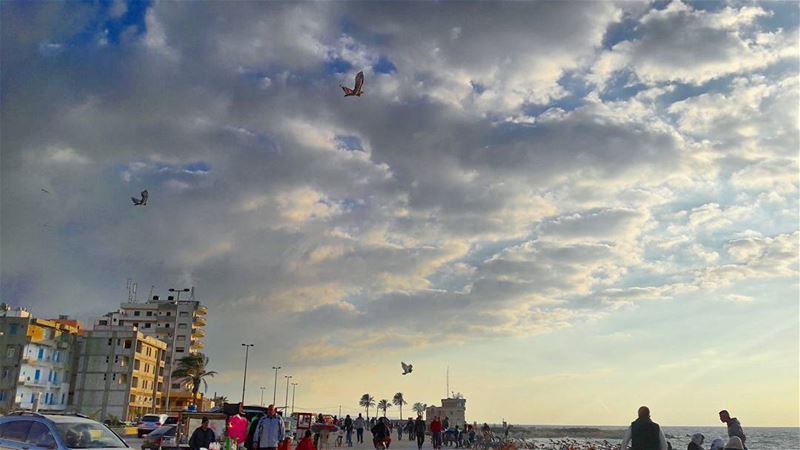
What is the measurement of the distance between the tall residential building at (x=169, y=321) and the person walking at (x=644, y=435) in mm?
110907

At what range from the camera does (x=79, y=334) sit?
81625 millimetres

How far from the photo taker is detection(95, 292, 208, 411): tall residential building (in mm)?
114312

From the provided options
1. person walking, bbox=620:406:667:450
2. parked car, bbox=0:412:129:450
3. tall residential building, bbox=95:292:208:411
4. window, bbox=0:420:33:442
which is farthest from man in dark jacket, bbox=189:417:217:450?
tall residential building, bbox=95:292:208:411

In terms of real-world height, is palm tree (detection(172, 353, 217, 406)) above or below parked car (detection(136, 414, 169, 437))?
above

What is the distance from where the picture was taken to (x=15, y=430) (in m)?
12.1

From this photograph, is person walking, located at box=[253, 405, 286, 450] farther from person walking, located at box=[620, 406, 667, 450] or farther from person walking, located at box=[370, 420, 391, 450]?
person walking, located at box=[370, 420, 391, 450]

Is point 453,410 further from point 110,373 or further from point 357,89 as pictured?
point 357,89

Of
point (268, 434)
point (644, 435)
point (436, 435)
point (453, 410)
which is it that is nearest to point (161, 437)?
point (268, 434)

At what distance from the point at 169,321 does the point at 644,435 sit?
4540 inches

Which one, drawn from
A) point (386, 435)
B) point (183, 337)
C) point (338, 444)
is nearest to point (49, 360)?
point (183, 337)

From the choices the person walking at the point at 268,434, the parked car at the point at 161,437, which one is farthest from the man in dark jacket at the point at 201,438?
the parked car at the point at 161,437

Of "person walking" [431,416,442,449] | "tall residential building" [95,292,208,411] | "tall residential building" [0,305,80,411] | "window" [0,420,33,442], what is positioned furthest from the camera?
"tall residential building" [95,292,208,411]

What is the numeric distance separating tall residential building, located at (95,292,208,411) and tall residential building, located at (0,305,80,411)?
114 ft

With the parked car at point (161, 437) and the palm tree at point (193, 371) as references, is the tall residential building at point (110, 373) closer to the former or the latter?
the palm tree at point (193, 371)
